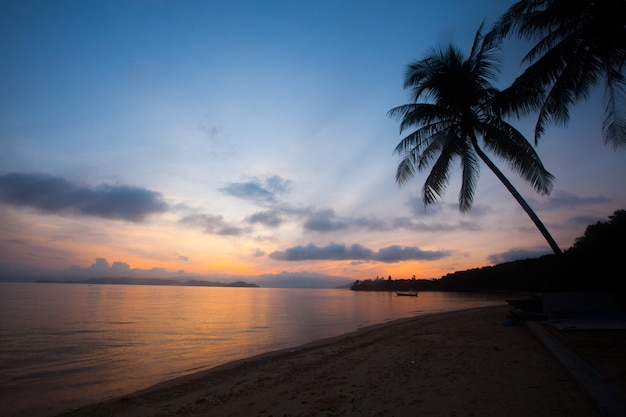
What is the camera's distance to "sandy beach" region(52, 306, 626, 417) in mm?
5223

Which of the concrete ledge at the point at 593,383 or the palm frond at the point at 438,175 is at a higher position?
the palm frond at the point at 438,175

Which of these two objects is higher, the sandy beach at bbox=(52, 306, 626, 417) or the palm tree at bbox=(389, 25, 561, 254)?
the palm tree at bbox=(389, 25, 561, 254)

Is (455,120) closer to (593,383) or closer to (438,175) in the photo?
(438,175)

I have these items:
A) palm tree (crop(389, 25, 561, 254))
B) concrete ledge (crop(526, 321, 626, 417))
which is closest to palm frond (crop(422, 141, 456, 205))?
palm tree (crop(389, 25, 561, 254))

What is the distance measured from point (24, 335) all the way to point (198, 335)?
31.4 feet

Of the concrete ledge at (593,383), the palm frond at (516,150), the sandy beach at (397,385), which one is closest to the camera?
the concrete ledge at (593,383)

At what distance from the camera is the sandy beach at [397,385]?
5223 mm

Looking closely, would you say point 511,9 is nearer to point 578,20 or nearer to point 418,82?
point 578,20

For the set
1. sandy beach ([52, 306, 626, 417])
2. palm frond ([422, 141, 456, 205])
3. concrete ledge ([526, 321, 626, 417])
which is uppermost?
palm frond ([422, 141, 456, 205])

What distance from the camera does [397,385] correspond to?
264 inches

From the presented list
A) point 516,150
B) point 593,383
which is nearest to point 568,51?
point 516,150

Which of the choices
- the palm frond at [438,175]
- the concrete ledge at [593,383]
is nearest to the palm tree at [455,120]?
the palm frond at [438,175]

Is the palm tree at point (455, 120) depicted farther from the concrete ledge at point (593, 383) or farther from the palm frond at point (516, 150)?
the concrete ledge at point (593, 383)

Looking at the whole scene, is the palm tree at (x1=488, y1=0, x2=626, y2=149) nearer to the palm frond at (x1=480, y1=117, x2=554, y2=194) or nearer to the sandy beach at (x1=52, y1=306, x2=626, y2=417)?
the palm frond at (x1=480, y1=117, x2=554, y2=194)
